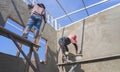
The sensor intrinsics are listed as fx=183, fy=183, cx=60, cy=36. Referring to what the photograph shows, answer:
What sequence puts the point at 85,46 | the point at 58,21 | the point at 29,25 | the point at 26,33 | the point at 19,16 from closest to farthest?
the point at 26,33 → the point at 29,25 → the point at 19,16 → the point at 85,46 → the point at 58,21

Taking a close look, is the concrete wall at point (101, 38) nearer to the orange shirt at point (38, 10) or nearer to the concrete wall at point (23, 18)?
the concrete wall at point (23, 18)

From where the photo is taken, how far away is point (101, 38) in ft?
21.6

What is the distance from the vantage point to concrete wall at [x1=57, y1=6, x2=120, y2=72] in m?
5.88

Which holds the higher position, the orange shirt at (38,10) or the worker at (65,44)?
the orange shirt at (38,10)

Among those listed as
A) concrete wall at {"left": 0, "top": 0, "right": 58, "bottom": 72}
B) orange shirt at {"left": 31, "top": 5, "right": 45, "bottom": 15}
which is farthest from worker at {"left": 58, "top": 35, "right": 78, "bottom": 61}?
orange shirt at {"left": 31, "top": 5, "right": 45, "bottom": 15}

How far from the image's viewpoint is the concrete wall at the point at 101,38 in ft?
19.3

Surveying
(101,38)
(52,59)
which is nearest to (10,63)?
(52,59)

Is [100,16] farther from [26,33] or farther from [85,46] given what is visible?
[26,33]

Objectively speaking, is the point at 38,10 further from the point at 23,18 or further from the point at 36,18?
the point at 23,18

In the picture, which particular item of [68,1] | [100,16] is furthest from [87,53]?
[68,1]

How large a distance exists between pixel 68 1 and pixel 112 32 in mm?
2360

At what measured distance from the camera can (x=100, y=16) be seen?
700cm

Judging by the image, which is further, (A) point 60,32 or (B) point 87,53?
(A) point 60,32

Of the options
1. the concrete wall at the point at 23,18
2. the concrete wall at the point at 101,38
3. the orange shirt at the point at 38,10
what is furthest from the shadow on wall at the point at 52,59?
the orange shirt at the point at 38,10
